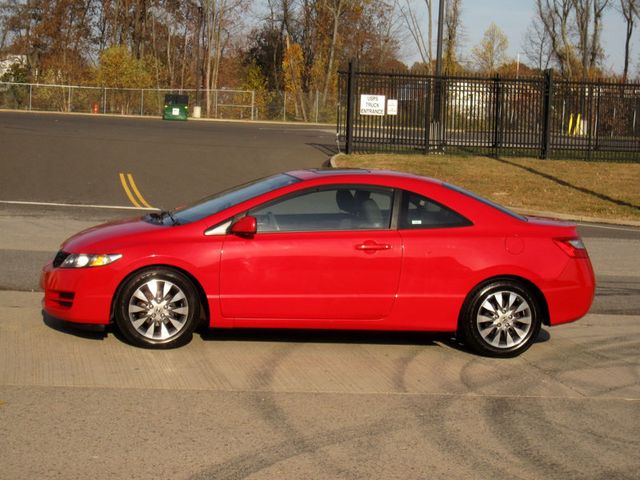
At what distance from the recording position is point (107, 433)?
535 centimetres

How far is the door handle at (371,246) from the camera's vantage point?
23.8 feet

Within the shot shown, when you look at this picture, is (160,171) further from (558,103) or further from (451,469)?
(451,469)

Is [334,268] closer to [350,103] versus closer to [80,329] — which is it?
[80,329]

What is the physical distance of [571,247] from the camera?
7621mm

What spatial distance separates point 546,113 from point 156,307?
22.4m

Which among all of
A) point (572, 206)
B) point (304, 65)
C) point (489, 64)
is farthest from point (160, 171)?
point (489, 64)

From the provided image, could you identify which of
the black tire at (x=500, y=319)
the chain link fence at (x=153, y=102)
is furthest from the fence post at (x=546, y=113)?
the chain link fence at (x=153, y=102)

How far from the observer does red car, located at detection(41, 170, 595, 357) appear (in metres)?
7.10

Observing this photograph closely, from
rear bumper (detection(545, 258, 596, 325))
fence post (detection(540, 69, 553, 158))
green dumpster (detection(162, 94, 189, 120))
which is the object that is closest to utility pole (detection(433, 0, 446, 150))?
fence post (detection(540, 69, 553, 158))

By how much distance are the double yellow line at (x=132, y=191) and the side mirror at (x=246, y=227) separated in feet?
40.2

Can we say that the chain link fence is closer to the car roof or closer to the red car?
the car roof

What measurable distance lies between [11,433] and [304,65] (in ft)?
220

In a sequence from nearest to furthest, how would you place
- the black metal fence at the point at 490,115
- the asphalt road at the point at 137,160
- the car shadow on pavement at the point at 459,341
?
1. the car shadow on pavement at the point at 459,341
2. the asphalt road at the point at 137,160
3. the black metal fence at the point at 490,115

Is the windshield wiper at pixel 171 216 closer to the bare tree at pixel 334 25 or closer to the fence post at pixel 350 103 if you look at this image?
the fence post at pixel 350 103
